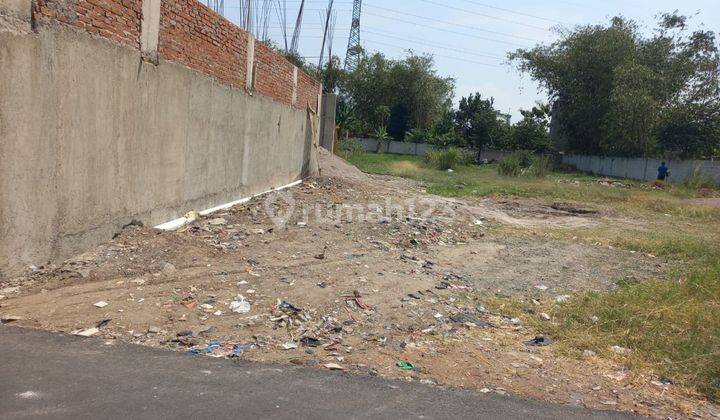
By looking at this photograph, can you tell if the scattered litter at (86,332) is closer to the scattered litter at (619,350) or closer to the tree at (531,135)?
the scattered litter at (619,350)

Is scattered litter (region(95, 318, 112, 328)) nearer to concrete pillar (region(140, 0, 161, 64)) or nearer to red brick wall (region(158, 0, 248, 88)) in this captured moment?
concrete pillar (region(140, 0, 161, 64))

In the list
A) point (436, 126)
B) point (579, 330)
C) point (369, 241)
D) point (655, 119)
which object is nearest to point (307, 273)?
point (369, 241)

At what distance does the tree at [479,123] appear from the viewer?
41.0m

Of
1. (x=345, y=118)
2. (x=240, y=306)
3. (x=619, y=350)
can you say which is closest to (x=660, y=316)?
(x=619, y=350)

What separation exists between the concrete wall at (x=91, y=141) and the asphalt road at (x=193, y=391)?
154 cm

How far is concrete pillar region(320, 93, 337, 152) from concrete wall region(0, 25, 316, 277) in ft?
33.9

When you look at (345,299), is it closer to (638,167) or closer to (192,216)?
(192,216)

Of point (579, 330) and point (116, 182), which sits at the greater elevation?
point (116, 182)

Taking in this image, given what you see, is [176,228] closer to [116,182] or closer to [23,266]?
[116,182]

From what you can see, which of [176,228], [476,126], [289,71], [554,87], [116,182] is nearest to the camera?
[116,182]

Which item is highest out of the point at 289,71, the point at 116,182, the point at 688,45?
the point at 688,45

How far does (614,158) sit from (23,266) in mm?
34276

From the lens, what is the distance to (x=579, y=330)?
194 inches

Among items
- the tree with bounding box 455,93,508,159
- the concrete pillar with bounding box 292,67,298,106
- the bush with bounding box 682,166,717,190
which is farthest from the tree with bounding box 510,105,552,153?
the concrete pillar with bounding box 292,67,298,106
